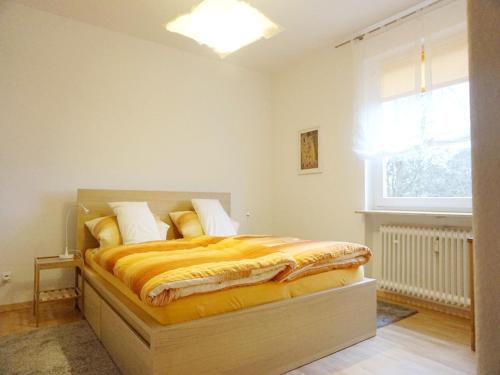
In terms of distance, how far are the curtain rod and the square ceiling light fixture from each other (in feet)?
4.06

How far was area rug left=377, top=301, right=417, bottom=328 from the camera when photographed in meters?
2.48

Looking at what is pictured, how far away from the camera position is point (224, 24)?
94.7 inches

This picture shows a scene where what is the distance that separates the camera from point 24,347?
2.02m

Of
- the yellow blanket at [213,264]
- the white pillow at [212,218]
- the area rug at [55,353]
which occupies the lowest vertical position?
the area rug at [55,353]

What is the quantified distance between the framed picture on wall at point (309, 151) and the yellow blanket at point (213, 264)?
62.8 inches

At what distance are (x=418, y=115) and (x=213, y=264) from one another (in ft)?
7.10

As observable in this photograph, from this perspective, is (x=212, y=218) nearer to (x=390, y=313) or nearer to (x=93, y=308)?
(x=93, y=308)

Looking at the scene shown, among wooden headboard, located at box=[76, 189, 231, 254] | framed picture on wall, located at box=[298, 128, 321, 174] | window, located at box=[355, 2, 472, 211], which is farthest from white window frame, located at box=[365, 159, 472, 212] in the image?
wooden headboard, located at box=[76, 189, 231, 254]

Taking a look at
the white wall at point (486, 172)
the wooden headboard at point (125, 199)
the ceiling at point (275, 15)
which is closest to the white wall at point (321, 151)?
the ceiling at point (275, 15)

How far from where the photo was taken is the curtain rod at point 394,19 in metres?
2.76

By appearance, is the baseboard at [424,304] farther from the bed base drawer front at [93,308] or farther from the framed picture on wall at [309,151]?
the bed base drawer front at [93,308]

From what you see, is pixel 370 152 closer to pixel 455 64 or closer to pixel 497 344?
pixel 455 64

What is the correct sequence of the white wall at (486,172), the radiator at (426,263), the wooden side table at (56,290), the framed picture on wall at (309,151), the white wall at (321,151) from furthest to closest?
the framed picture on wall at (309,151) < the white wall at (321,151) < the radiator at (426,263) < the wooden side table at (56,290) < the white wall at (486,172)

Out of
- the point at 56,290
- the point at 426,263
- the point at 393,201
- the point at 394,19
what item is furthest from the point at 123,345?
the point at 394,19
